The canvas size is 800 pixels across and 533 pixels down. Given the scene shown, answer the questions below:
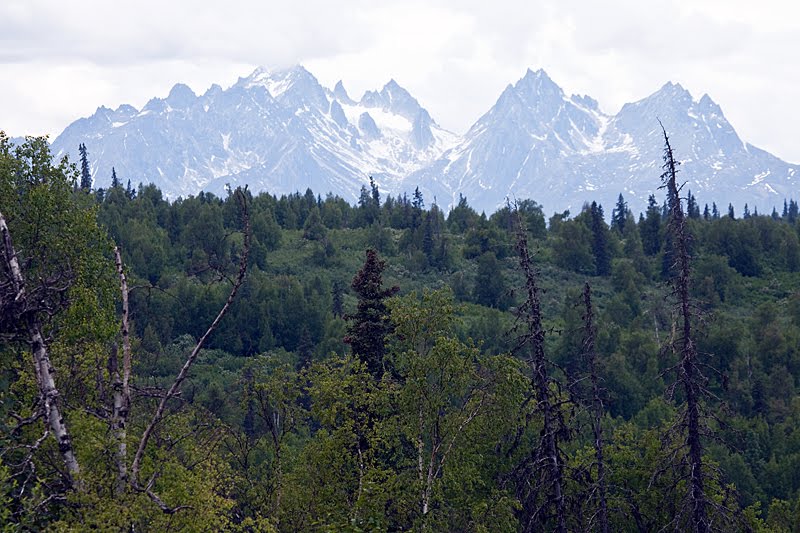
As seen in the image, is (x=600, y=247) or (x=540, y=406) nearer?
(x=540, y=406)

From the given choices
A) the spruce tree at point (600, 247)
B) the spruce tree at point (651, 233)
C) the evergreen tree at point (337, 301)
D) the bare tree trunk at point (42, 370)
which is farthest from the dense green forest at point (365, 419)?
the spruce tree at point (651, 233)

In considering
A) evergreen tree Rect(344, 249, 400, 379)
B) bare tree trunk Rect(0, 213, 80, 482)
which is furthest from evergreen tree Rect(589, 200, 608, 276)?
bare tree trunk Rect(0, 213, 80, 482)

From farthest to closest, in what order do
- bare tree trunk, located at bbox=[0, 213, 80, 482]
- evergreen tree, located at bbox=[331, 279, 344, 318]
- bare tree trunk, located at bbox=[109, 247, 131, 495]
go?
evergreen tree, located at bbox=[331, 279, 344, 318], bare tree trunk, located at bbox=[109, 247, 131, 495], bare tree trunk, located at bbox=[0, 213, 80, 482]

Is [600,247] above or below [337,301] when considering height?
above

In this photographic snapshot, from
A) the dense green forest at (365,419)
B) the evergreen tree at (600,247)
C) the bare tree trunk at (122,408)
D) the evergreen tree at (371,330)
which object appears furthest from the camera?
the evergreen tree at (600,247)

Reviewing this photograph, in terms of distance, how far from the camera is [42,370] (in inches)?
509

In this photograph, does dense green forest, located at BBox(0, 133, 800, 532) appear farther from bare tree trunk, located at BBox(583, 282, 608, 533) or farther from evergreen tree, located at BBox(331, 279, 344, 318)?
evergreen tree, located at BBox(331, 279, 344, 318)

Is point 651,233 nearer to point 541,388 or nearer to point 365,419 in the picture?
point 541,388

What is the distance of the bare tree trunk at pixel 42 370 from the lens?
12.4m

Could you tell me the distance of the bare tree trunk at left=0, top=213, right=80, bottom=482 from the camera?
12.4 m

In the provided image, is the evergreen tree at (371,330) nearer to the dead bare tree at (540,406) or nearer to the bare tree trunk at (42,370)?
the dead bare tree at (540,406)

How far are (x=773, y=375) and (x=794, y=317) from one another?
929 inches

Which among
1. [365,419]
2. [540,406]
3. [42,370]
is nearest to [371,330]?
[365,419]

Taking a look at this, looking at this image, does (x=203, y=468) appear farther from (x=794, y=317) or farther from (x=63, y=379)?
(x=794, y=317)
